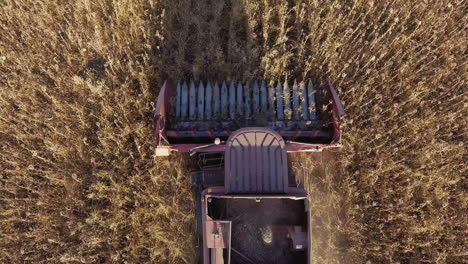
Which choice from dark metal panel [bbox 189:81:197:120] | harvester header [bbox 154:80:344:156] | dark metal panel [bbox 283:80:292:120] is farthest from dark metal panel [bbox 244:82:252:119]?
dark metal panel [bbox 189:81:197:120]

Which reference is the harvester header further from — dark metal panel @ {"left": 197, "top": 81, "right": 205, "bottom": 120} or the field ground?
the field ground

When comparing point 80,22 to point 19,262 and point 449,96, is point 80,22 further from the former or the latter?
point 449,96

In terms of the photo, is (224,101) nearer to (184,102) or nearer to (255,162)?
(184,102)

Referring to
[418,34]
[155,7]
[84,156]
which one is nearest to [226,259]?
[84,156]

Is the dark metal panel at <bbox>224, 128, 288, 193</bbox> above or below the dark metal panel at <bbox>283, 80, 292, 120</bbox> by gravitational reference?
below

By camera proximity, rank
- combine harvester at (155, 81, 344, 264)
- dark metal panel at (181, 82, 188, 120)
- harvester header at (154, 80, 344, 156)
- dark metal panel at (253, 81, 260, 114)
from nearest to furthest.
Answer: combine harvester at (155, 81, 344, 264)
harvester header at (154, 80, 344, 156)
dark metal panel at (181, 82, 188, 120)
dark metal panel at (253, 81, 260, 114)

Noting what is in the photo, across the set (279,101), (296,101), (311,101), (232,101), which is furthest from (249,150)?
(311,101)
